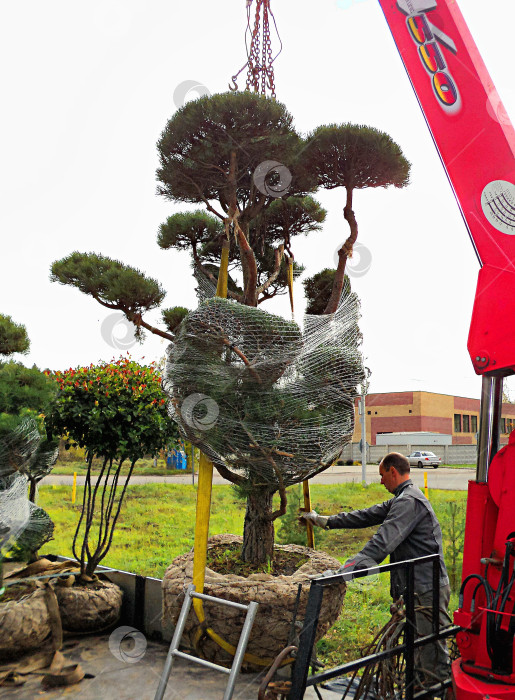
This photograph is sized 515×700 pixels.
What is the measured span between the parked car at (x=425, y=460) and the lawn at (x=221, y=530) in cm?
565

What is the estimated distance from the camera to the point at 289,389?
3729 millimetres

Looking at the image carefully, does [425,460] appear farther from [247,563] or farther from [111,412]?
[111,412]

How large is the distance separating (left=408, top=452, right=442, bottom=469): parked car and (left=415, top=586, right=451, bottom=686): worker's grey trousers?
10.8 meters

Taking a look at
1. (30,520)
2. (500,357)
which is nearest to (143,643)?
(30,520)

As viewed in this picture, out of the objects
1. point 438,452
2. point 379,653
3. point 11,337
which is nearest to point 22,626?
point 379,653

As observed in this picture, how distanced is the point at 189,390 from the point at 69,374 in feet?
4.54

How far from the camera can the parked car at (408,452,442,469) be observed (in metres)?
13.8

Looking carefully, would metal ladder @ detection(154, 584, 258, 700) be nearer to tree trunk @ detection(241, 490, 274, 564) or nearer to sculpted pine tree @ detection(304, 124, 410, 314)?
tree trunk @ detection(241, 490, 274, 564)

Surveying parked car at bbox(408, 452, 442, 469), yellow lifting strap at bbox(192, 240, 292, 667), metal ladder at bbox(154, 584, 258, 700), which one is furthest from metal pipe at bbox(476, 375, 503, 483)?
parked car at bbox(408, 452, 442, 469)

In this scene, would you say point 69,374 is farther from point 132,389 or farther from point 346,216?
point 346,216

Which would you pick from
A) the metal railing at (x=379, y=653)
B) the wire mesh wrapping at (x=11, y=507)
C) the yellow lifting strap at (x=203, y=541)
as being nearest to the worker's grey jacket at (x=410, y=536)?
the metal railing at (x=379, y=653)

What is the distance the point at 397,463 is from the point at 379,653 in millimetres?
1127

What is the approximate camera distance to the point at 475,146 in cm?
240

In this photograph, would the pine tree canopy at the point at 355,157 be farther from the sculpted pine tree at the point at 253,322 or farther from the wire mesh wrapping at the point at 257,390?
the wire mesh wrapping at the point at 257,390
